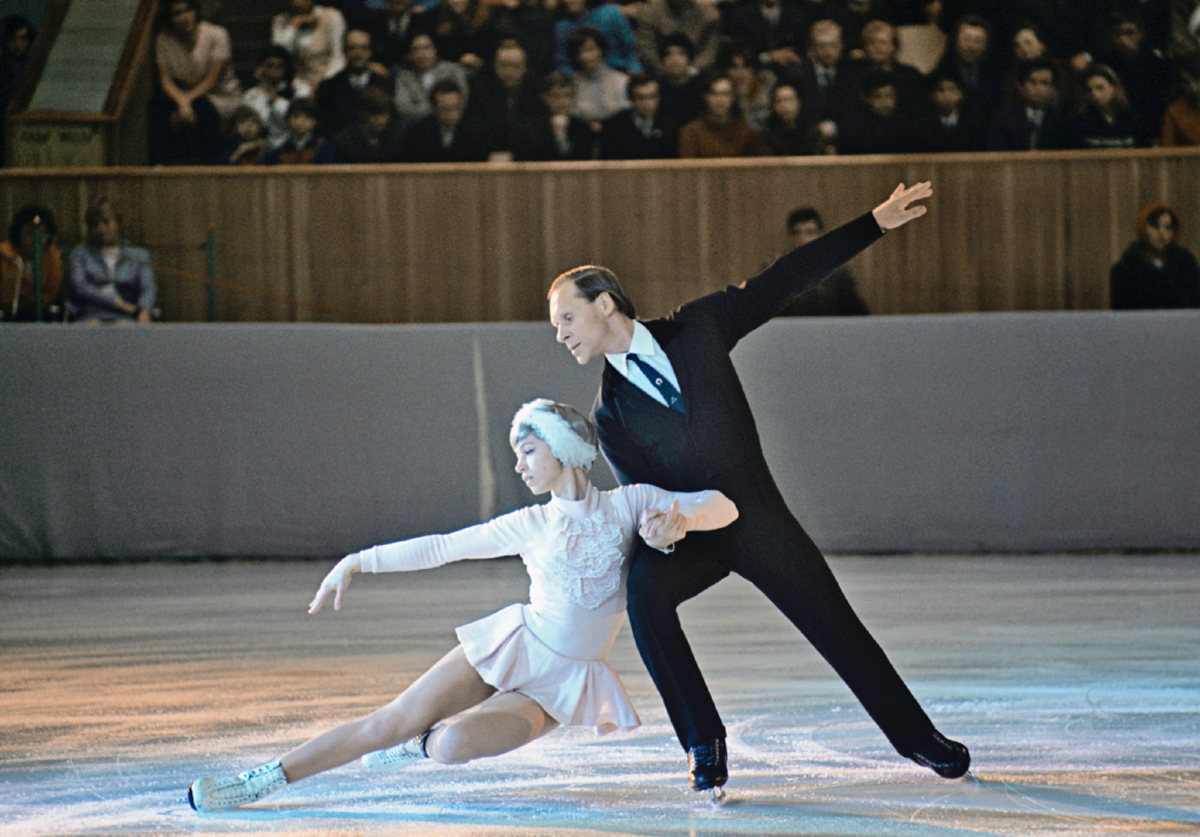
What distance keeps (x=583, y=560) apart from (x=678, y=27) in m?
5.82

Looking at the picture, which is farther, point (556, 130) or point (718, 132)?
point (556, 130)

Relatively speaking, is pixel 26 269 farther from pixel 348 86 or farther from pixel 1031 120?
pixel 1031 120

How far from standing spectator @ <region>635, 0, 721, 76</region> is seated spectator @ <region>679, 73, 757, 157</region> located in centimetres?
32

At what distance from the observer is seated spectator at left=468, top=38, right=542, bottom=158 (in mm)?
7688

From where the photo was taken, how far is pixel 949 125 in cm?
758

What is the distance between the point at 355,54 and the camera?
25.7 ft

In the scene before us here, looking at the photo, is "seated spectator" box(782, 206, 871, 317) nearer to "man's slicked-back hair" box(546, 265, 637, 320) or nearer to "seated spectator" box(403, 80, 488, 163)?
"seated spectator" box(403, 80, 488, 163)

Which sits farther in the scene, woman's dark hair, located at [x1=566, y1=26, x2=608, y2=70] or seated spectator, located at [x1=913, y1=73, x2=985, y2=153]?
woman's dark hair, located at [x1=566, y1=26, x2=608, y2=70]

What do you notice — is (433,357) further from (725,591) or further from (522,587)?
(725,591)

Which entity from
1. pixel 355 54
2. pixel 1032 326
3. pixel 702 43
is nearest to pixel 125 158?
pixel 355 54

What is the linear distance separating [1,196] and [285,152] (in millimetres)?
1555

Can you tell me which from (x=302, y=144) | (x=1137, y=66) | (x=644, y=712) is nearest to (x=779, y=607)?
(x=644, y=712)

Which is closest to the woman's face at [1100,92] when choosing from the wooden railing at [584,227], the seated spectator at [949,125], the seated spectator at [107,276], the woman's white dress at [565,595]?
the wooden railing at [584,227]

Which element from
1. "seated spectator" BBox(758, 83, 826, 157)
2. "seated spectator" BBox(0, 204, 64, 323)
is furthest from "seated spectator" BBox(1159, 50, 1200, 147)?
"seated spectator" BBox(0, 204, 64, 323)
